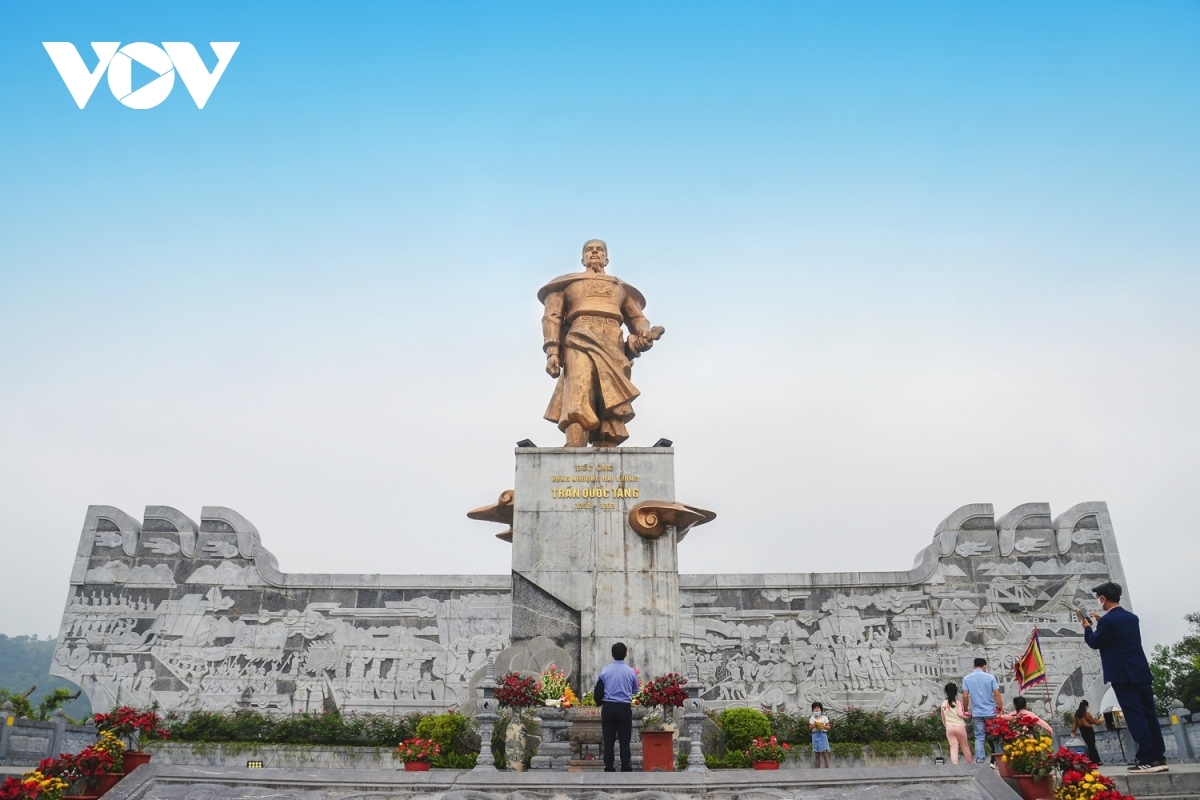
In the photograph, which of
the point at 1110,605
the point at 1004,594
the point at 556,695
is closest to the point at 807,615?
the point at 1004,594

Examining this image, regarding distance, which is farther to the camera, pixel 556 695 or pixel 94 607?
pixel 94 607

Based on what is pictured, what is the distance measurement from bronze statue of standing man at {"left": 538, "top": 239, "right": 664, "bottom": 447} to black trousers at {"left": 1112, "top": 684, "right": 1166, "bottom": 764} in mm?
6232

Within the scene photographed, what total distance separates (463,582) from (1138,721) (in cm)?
1310

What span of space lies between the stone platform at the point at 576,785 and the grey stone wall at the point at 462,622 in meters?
11.0

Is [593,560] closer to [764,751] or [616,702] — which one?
[764,751]

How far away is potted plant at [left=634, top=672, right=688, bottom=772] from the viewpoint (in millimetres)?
7039

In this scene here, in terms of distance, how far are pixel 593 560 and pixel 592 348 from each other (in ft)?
9.17

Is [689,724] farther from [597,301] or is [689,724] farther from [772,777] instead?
[597,301]

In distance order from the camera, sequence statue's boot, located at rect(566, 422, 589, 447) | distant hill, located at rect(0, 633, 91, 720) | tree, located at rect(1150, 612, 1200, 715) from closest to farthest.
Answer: statue's boot, located at rect(566, 422, 589, 447)
tree, located at rect(1150, 612, 1200, 715)
distant hill, located at rect(0, 633, 91, 720)

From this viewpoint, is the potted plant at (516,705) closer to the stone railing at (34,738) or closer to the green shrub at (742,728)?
the green shrub at (742,728)

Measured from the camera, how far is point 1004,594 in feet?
55.7

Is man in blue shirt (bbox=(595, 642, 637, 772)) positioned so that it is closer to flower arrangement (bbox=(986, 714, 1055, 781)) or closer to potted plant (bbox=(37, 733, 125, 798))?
flower arrangement (bbox=(986, 714, 1055, 781))

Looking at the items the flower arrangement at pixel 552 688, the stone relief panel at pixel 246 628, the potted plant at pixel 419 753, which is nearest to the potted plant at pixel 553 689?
the flower arrangement at pixel 552 688

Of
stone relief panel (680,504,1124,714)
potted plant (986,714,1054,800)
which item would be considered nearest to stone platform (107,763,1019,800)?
potted plant (986,714,1054,800)
